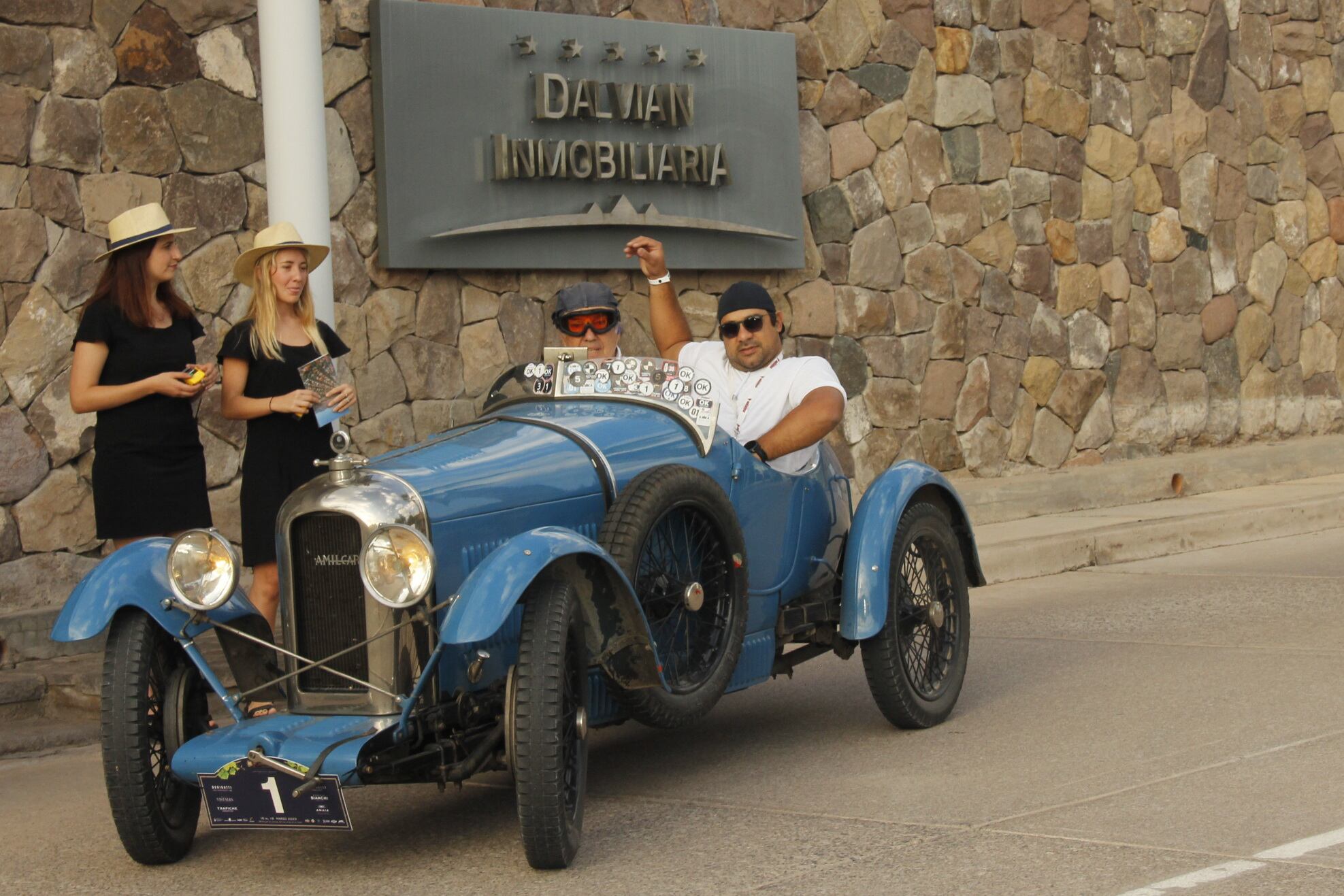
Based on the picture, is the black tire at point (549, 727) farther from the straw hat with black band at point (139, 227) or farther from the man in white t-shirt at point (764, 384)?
the straw hat with black band at point (139, 227)

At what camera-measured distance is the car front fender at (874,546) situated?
5.73 metres

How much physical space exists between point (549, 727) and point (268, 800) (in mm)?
727

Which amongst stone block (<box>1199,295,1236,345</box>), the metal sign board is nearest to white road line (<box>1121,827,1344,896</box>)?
the metal sign board

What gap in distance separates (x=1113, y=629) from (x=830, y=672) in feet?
4.93

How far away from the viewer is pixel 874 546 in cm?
583

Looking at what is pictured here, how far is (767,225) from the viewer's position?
10.8 metres

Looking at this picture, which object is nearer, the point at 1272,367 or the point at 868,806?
the point at 868,806

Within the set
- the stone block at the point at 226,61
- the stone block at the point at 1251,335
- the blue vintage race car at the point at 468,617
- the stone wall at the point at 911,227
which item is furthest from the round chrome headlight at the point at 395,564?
the stone block at the point at 1251,335

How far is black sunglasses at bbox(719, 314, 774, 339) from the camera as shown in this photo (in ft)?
20.5

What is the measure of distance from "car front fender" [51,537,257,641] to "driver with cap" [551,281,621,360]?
6.58 ft

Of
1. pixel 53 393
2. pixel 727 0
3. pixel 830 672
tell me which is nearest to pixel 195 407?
pixel 53 393

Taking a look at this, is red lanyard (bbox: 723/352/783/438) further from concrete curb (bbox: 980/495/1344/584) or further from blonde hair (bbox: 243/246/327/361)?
concrete curb (bbox: 980/495/1344/584)

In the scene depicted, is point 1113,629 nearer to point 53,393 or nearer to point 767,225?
point 767,225

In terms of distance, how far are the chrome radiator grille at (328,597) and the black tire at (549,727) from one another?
511 mm
